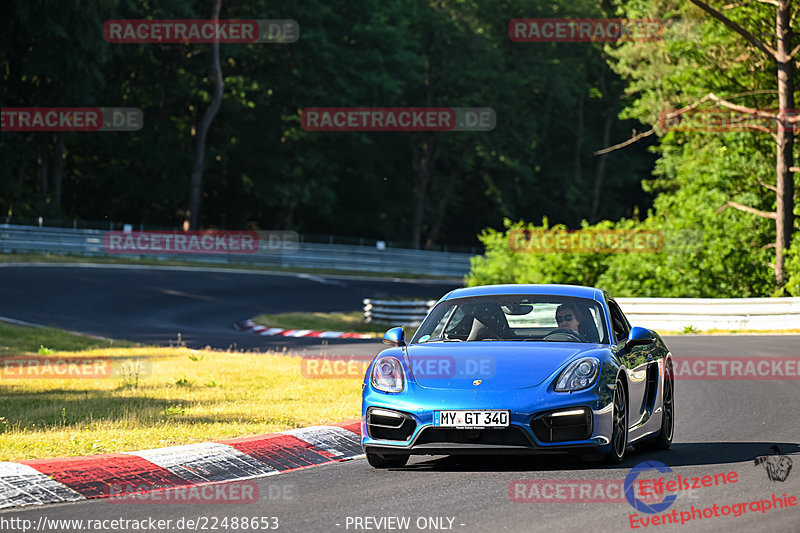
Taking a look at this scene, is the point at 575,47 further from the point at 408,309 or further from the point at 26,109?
the point at 408,309

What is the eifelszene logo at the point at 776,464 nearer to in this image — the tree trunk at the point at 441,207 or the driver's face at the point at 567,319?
the driver's face at the point at 567,319

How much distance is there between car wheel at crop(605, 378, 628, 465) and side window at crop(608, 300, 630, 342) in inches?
39.4

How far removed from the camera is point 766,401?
42.9 feet

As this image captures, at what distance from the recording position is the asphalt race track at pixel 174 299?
26703 millimetres

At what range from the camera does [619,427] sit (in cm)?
859

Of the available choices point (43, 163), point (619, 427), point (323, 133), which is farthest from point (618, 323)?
point (323, 133)

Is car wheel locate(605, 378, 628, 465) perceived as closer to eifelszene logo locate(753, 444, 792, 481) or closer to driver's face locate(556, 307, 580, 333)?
driver's face locate(556, 307, 580, 333)

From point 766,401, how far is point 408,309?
20917mm

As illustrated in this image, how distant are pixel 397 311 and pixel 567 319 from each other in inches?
962

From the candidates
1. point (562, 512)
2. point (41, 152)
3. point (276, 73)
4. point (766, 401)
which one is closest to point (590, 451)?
point (562, 512)

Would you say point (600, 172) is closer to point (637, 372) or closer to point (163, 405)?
point (163, 405)

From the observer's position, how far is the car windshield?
9352 millimetres

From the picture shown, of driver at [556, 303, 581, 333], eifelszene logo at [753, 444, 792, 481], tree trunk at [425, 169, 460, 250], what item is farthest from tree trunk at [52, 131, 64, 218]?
eifelszene logo at [753, 444, 792, 481]

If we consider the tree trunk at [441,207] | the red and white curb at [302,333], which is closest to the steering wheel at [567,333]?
the red and white curb at [302,333]
